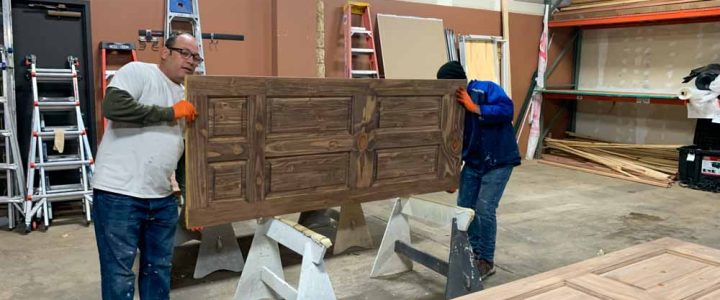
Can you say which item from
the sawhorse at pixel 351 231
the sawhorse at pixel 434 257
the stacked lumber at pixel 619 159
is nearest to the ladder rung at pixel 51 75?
the sawhorse at pixel 351 231

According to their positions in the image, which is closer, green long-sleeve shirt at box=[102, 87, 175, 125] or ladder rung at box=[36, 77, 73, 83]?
green long-sleeve shirt at box=[102, 87, 175, 125]

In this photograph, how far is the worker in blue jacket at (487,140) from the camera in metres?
3.02

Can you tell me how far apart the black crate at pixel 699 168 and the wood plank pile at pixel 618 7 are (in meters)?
1.71

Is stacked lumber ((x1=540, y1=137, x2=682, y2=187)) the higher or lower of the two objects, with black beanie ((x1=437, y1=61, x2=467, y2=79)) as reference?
lower

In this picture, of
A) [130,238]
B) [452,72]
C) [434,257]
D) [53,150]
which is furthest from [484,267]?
[53,150]

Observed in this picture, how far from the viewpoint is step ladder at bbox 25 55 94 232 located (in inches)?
165

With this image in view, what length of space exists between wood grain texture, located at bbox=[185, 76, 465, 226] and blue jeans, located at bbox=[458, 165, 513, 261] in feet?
0.57

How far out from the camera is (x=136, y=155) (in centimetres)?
217

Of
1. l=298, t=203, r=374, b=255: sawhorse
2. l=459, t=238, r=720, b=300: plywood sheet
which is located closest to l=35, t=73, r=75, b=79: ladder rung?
l=298, t=203, r=374, b=255: sawhorse

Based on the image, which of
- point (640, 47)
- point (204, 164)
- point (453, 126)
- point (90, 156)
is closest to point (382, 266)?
point (453, 126)

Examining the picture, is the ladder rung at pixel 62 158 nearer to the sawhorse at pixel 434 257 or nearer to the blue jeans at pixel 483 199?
the sawhorse at pixel 434 257

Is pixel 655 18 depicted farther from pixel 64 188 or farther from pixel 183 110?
pixel 64 188

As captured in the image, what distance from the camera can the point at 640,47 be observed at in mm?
7691

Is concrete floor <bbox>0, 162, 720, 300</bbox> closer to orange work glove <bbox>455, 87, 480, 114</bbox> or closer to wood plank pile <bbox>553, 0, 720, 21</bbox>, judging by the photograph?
orange work glove <bbox>455, 87, 480, 114</bbox>
